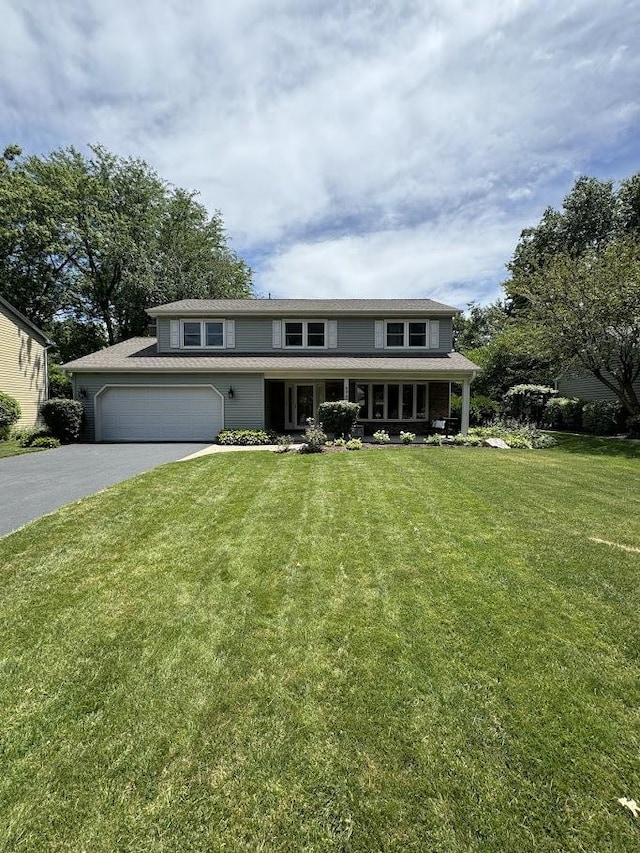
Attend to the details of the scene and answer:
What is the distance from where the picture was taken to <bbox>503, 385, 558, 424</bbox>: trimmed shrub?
20.3 meters

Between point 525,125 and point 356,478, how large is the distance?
1051cm

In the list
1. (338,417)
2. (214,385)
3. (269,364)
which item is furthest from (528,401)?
(214,385)

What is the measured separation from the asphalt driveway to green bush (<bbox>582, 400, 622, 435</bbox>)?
1658 centimetres

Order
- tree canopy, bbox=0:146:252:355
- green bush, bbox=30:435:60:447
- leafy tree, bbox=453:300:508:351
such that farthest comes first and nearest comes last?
1. leafy tree, bbox=453:300:508:351
2. tree canopy, bbox=0:146:252:355
3. green bush, bbox=30:435:60:447

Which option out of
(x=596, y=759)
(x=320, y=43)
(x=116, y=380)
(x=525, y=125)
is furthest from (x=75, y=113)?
(x=596, y=759)

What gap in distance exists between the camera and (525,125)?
33.5ft

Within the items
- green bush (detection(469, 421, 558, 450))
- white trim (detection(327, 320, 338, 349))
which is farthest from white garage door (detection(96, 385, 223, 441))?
green bush (detection(469, 421, 558, 450))

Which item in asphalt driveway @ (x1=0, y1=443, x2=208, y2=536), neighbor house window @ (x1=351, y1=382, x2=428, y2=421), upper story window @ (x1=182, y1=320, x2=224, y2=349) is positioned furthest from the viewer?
neighbor house window @ (x1=351, y1=382, x2=428, y2=421)

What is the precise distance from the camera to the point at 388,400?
17.0 m

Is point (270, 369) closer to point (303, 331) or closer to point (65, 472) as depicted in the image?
point (303, 331)

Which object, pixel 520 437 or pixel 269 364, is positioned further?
pixel 269 364

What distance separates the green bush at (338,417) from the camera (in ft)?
43.6

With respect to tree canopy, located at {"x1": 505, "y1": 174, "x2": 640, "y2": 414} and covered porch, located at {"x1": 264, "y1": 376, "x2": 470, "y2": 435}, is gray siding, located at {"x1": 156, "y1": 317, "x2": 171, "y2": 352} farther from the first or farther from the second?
tree canopy, located at {"x1": 505, "y1": 174, "x2": 640, "y2": 414}

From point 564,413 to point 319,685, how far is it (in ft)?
67.3
